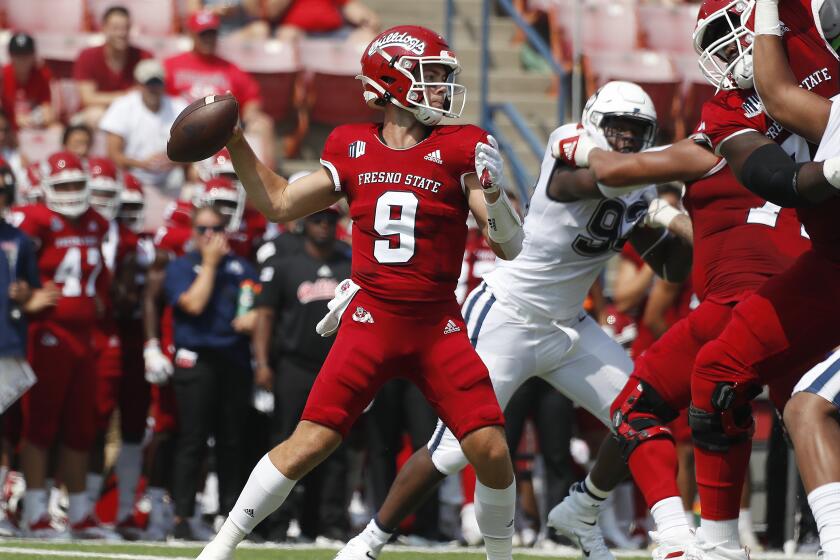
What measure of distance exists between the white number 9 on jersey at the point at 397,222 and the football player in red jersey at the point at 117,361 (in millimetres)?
3662

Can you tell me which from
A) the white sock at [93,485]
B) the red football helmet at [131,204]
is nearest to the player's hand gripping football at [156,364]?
the white sock at [93,485]

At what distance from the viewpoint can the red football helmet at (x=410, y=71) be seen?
5.02m

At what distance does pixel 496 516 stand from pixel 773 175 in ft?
5.11

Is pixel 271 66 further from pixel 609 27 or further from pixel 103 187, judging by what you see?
pixel 609 27

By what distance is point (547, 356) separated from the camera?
19.5ft

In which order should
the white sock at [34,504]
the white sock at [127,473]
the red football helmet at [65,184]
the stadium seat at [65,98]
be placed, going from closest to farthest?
1. the white sock at [34,504]
2. the red football helmet at [65,184]
3. the white sock at [127,473]
4. the stadium seat at [65,98]

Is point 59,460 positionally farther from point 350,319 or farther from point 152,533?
point 350,319

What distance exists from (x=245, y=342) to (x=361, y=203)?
336 centimetres

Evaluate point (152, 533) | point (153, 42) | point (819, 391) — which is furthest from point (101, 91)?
point (819, 391)

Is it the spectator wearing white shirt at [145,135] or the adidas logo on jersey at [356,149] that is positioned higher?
the adidas logo on jersey at [356,149]

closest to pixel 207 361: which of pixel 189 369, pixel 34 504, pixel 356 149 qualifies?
pixel 189 369

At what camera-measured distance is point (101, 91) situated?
1005 centimetres

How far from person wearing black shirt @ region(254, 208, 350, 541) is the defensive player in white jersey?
84.4 inches

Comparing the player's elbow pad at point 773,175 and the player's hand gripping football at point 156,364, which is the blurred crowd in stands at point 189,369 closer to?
the player's hand gripping football at point 156,364
